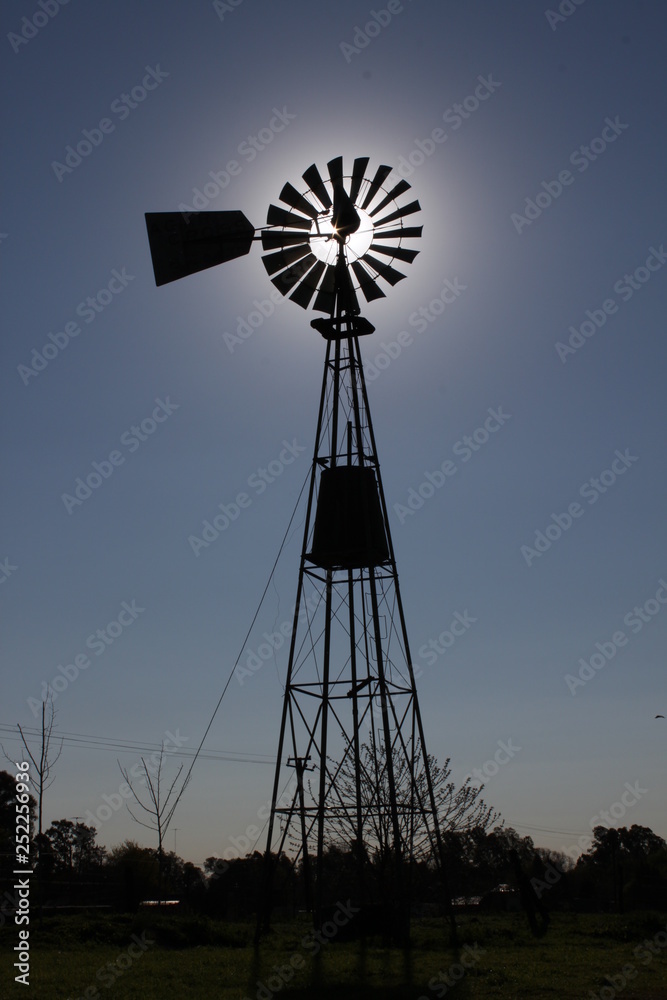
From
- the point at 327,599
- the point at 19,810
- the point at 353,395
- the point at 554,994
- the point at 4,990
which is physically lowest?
the point at 554,994

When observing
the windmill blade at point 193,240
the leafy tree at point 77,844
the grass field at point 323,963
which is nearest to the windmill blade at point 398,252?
the windmill blade at point 193,240

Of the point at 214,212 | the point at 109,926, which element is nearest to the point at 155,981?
the point at 109,926

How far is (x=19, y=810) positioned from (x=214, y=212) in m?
12.0

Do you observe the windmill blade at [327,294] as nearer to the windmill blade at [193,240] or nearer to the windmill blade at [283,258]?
the windmill blade at [283,258]

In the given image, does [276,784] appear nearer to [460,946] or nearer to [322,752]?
[322,752]

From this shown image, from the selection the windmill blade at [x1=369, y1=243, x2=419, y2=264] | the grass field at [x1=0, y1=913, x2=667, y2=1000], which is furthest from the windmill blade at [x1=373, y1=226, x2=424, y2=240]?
the grass field at [x1=0, y1=913, x2=667, y2=1000]

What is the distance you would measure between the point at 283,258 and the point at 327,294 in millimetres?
1329

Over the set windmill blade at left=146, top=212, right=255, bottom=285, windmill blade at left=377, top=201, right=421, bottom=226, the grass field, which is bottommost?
the grass field

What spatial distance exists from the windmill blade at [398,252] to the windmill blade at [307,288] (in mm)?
1314

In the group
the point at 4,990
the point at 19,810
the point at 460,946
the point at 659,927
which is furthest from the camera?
the point at 659,927

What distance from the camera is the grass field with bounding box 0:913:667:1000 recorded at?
1410 centimetres

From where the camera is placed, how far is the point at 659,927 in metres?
23.2

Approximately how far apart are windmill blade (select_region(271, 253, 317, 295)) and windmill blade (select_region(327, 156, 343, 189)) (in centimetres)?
174

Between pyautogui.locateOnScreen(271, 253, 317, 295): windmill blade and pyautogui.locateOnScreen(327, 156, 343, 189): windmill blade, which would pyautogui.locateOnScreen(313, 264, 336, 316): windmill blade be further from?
pyautogui.locateOnScreen(327, 156, 343, 189): windmill blade
